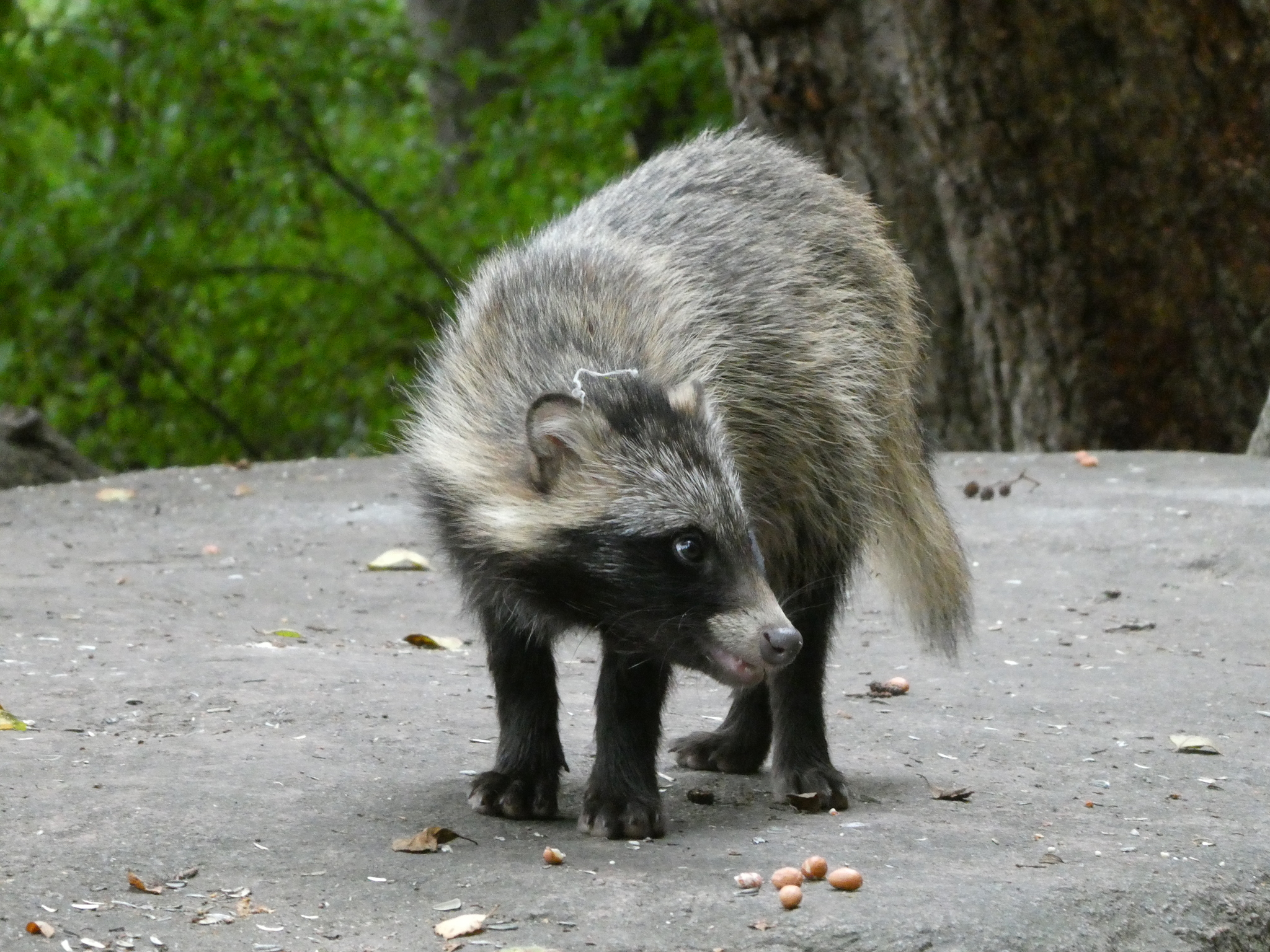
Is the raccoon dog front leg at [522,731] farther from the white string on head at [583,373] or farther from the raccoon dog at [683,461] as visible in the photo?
the white string on head at [583,373]

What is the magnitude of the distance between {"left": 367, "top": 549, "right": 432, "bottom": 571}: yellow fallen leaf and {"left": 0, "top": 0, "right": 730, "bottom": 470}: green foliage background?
415 cm

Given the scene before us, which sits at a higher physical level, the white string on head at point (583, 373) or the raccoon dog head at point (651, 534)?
the white string on head at point (583, 373)

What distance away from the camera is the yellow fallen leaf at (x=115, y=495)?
25.3 feet

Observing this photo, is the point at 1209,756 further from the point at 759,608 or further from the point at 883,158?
the point at 883,158

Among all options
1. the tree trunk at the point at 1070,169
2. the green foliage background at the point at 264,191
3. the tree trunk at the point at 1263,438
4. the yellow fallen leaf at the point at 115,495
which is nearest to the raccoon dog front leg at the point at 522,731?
the yellow fallen leaf at the point at 115,495

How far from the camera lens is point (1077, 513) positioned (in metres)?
7.07

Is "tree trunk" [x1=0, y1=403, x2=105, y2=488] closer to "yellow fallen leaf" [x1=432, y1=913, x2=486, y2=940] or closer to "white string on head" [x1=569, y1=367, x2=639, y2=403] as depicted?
"white string on head" [x1=569, y1=367, x2=639, y2=403]

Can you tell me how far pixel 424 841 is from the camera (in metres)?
3.37

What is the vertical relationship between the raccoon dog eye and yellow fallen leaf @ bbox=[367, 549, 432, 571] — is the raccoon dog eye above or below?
above

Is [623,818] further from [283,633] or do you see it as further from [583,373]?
[283,633]

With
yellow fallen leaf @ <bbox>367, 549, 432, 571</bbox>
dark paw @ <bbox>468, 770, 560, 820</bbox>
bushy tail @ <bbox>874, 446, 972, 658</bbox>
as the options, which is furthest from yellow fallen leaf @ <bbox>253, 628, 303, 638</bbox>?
bushy tail @ <bbox>874, 446, 972, 658</bbox>

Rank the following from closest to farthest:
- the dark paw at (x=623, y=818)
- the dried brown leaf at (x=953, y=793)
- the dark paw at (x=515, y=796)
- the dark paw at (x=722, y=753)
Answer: the dark paw at (x=623, y=818), the dark paw at (x=515, y=796), the dried brown leaf at (x=953, y=793), the dark paw at (x=722, y=753)

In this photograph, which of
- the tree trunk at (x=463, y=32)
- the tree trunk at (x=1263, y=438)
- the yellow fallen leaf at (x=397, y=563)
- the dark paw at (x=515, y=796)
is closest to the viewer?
the dark paw at (x=515, y=796)

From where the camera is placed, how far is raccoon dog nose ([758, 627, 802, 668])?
3328 millimetres
